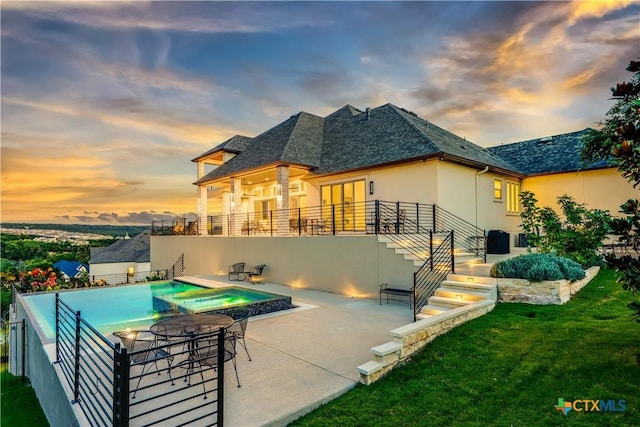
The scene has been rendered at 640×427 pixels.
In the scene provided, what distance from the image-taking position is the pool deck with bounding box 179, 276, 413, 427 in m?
4.78

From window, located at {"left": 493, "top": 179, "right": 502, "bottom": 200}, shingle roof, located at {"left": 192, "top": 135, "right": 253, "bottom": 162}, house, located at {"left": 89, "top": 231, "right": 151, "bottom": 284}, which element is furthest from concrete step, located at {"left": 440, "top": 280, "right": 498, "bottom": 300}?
house, located at {"left": 89, "top": 231, "right": 151, "bottom": 284}

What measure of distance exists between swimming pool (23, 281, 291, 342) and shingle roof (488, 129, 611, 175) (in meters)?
18.1

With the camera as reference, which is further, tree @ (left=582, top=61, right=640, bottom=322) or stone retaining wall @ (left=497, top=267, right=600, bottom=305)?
stone retaining wall @ (left=497, top=267, right=600, bottom=305)

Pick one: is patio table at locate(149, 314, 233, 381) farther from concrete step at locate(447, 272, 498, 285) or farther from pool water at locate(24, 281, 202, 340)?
concrete step at locate(447, 272, 498, 285)

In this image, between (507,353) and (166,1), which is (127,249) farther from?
(507,353)

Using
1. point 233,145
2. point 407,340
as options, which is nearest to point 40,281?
point 233,145

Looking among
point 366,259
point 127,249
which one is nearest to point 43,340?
point 366,259

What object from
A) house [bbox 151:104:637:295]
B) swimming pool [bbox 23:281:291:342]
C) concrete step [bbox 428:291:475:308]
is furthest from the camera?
house [bbox 151:104:637:295]

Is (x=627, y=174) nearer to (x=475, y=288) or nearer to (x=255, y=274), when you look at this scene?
(x=475, y=288)

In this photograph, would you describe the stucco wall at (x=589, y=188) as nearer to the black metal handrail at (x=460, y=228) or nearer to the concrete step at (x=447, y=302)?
the black metal handrail at (x=460, y=228)

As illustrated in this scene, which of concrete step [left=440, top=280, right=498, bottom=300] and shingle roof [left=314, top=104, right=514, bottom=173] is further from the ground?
shingle roof [left=314, top=104, right=514, bottom=173]

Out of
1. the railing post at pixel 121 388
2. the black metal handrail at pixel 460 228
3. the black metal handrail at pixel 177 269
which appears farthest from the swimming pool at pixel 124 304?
the black metal handrail at pixel 460 228

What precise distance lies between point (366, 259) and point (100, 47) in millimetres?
14955

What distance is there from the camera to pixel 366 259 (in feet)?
42.8
